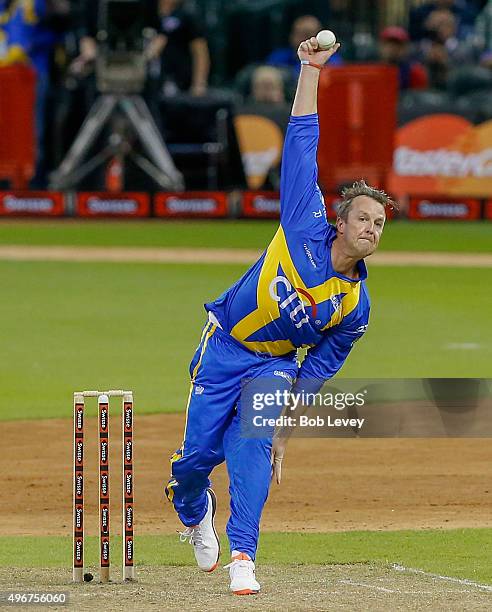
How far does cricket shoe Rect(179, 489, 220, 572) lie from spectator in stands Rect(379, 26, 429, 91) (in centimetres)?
1960

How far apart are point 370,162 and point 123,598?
1941 cm

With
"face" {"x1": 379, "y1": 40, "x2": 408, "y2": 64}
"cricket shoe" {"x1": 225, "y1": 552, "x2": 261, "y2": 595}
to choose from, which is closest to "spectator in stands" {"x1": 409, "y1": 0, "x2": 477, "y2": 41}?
"face" {"x1": 379, "y1": 40, "x2": 408, "y2": 64}

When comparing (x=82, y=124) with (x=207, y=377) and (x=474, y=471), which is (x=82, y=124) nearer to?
(x=474, y=471)

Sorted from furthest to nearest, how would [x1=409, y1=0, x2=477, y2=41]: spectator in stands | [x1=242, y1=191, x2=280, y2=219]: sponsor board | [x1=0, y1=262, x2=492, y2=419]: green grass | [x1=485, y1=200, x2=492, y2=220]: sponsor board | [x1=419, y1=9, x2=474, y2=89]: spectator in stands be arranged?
[x1=409, y1=0, x2=477, y2=41]: spectator in stands, [x1=419, y1=9, x2=474, y2=89]: spectator in stands, [x1=485, y1=200, x2=492, y2=220]: sponsor board, [x1=242, y1=191, x2=280, y2=219]: sponsor board, [x1=0, y1=262, x2=492, y2=419]: green grass

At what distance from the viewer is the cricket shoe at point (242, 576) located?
7422 millimetres

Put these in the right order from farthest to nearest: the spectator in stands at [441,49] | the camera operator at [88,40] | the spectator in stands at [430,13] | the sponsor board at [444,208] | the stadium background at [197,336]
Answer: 1. the spectator in stands at [430,13]
2. the spectator in stands at [441,49]
3. the sponsor board at [444,208]
4. the camera operator at [88,40]
5. the stadium background at [197,336]

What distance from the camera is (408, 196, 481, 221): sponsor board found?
26.8 meters

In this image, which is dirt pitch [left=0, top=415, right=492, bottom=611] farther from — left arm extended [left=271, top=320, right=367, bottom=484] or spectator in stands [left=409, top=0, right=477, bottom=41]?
spectator in stands [left=409, top=0, right=477, bottom=41]

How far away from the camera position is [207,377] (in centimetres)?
763

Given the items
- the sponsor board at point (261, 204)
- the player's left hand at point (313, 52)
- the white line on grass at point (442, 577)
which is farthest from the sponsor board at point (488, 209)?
the player's left hand at point (313, 52)

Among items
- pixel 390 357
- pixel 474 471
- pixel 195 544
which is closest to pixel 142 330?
pixel 390 357

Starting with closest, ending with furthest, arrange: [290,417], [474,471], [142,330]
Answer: [290,417] → [474,471] → [142,330]

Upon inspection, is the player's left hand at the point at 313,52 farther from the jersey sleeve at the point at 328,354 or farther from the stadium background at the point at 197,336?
the stadium background at the point at 197,336

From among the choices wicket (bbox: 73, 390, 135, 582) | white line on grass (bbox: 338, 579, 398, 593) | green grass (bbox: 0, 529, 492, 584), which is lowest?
green grass (bbox: 0, 529, 492, 584)
